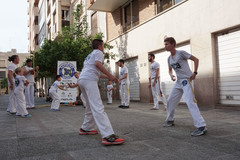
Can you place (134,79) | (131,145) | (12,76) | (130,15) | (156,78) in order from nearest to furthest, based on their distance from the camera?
(131,145), (12,76), (156,78), (134,79), (130,15)

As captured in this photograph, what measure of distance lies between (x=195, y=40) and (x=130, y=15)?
23.1ft

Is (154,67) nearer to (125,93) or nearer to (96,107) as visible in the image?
(125,93)

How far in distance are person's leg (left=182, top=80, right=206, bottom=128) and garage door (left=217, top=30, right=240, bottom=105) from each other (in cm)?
456

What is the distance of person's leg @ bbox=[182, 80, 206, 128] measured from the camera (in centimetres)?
430

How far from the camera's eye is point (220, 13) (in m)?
8.62

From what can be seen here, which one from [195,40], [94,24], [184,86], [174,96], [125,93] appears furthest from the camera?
[94,24]

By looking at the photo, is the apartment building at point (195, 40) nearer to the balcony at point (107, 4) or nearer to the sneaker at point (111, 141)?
the balcony at point (107, 4)

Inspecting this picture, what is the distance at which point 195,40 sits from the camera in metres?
9.72

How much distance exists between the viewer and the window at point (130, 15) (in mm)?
14978

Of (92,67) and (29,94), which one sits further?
(29,94)

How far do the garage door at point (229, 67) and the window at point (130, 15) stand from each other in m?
7.08

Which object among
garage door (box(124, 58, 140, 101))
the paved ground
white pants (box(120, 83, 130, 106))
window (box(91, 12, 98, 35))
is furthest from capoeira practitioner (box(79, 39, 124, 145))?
window (box(91, 12, 98, 35))

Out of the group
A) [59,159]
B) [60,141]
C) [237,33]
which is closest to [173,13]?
[237,33]

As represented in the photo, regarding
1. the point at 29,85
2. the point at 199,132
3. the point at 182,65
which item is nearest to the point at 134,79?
the point at 29,85
